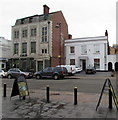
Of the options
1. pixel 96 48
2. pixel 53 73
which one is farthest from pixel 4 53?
pixel 96 48

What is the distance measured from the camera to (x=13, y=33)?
114 feet

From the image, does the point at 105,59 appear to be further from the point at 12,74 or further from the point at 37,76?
the point at 12,74

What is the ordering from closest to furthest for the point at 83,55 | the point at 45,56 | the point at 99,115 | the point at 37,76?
the point at 99,115 → the point at 37,76 → the point at 45,56 → the point at 83,55

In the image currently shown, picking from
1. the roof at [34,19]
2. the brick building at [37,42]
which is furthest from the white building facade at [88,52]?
the roof at [34,19]

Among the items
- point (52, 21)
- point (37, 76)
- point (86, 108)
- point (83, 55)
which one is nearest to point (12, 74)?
point (37, 76)

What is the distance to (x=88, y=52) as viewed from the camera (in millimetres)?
33406

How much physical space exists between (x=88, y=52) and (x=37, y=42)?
38.1ft

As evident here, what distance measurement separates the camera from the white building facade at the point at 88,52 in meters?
32.0

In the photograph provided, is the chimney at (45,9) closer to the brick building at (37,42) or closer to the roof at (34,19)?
the brick building at (37,42)

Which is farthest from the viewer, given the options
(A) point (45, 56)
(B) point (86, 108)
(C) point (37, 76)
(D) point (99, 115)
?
(A) point (45, 56)

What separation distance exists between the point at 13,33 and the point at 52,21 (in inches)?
400

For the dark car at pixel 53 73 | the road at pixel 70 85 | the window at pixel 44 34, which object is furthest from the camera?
the window at pixel 44 34

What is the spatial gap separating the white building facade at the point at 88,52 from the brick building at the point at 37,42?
2.48 meters

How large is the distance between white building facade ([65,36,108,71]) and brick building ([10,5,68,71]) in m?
2.48
